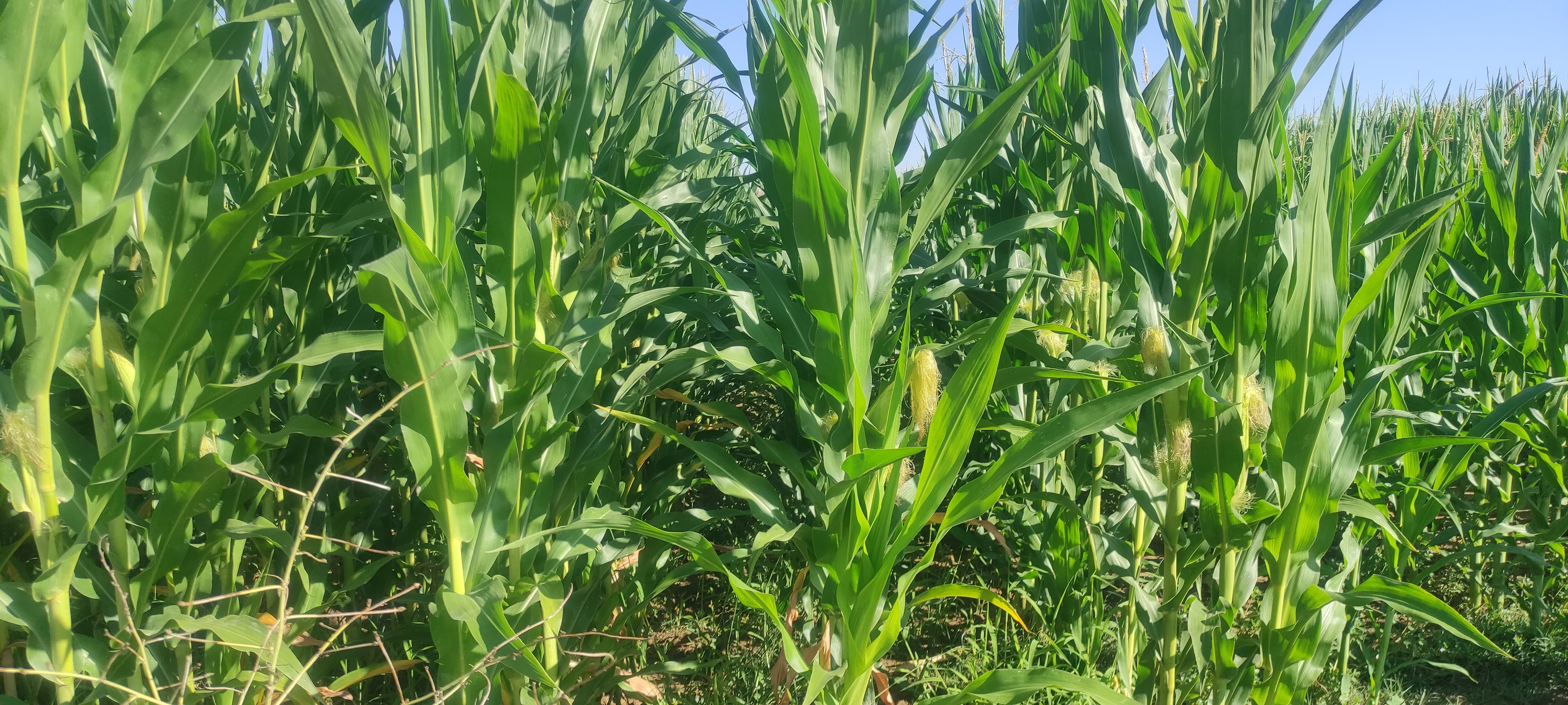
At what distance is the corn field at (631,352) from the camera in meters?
1.39

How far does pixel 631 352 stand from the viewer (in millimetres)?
2547

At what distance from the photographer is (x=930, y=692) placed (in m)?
2.58

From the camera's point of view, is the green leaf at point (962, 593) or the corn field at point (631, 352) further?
the green leaf at point (962, 593)

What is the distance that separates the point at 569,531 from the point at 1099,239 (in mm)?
1554

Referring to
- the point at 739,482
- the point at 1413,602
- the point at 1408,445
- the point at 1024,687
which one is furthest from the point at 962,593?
the point at 1408,445

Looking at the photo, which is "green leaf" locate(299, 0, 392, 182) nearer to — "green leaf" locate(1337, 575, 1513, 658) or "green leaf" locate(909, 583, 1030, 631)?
"green leaf" locate(909, 583, 1030, 631)

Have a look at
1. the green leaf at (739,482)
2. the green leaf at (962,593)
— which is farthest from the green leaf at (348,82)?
the green leaf at (962,593)

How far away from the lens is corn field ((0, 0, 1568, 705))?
4.57 feet

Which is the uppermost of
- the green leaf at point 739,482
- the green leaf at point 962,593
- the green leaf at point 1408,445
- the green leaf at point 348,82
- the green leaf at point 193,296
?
the green leaf at point 348,82

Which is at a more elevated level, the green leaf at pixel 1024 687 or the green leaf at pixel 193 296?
the green leaf at pixel 193 296

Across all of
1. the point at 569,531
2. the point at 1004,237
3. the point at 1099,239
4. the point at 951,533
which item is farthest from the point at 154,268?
the point at 951,533

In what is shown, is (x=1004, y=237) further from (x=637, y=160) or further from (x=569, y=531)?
(x=569, y=531)

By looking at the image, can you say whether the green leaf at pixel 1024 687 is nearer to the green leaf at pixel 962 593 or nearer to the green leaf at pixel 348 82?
the green leaf at pixel 962 593

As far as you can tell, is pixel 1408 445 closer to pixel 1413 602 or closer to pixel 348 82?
pixel 1413 602
